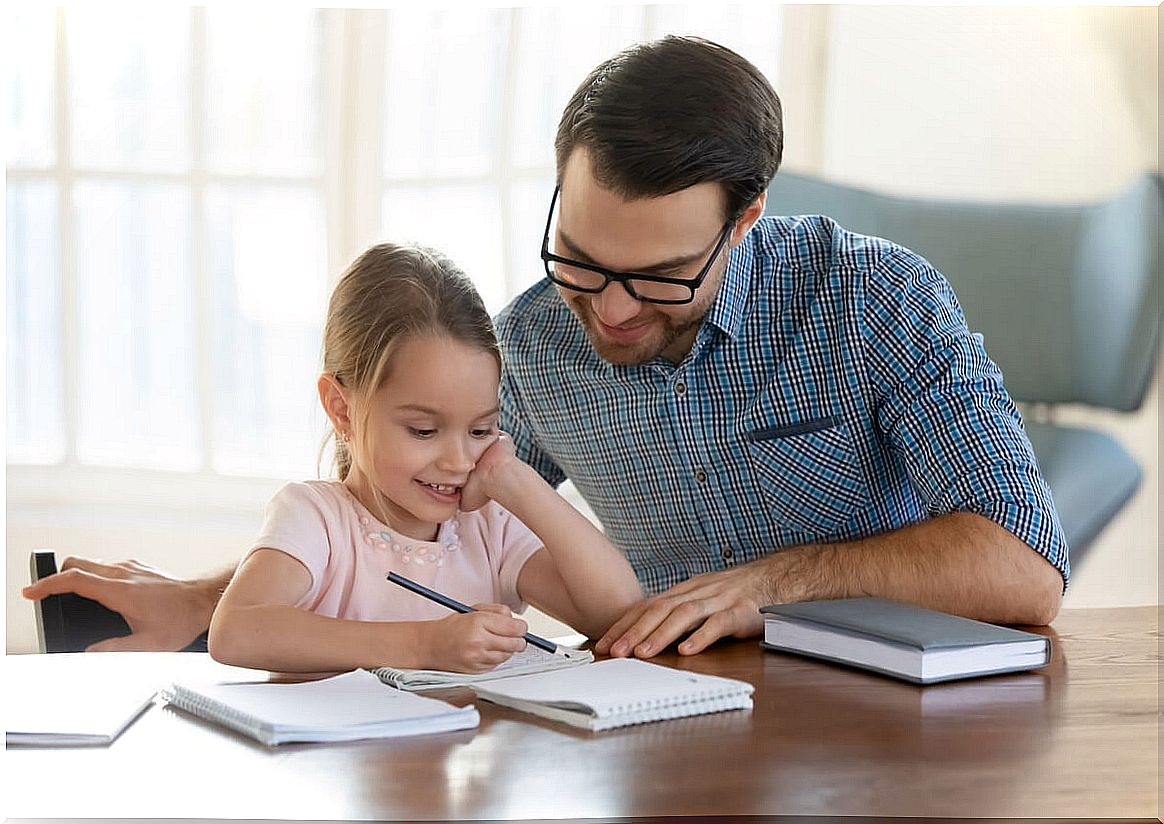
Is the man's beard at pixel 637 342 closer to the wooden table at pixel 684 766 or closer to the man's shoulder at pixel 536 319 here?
the man's shoulder at pixel 536 319

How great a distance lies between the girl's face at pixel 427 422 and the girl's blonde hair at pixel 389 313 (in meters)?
0.01

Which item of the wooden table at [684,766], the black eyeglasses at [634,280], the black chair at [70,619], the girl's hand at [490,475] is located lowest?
the black chair at [70,619]

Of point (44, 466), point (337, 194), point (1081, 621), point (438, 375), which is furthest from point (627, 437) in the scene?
point (44, 466)

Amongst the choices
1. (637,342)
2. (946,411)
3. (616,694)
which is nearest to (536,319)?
(637,342)

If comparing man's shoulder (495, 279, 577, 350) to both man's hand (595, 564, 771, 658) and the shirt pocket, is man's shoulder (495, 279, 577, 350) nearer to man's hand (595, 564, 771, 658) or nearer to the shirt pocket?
the shirt pocket

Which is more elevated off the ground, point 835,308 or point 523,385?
point 835,308

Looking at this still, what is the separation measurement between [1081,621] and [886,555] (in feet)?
0.80

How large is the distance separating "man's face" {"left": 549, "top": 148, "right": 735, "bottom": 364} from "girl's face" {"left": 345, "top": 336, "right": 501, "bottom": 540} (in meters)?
0.23

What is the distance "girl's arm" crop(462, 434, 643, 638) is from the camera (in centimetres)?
136

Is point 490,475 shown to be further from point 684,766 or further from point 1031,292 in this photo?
point 1031,292

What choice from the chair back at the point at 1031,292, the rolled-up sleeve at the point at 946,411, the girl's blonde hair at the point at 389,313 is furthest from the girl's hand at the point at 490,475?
the chair back at the point at 1031,292

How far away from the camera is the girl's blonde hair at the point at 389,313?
1359mm

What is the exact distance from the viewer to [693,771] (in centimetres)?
87

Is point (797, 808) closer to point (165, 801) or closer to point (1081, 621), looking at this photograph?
point (165, 801)
